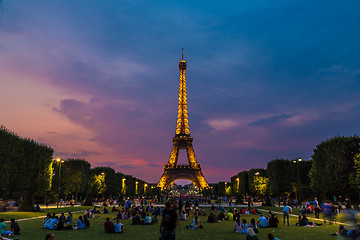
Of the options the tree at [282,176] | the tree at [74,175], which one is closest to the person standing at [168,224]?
the tree at [74,175]

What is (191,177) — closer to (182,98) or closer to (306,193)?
(182,98)

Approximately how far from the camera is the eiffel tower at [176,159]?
11394 centimetres

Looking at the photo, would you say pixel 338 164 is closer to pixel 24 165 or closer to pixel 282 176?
pixel 282 176

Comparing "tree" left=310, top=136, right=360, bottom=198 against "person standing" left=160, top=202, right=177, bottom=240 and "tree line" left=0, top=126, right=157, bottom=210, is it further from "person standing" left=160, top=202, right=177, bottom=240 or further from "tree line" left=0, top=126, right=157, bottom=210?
"tree line" left=0, top=126, right=157, bottom=210

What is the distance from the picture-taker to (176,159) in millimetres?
117188

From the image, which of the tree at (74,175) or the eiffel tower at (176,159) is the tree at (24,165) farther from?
the eiffel tower at (176,159)

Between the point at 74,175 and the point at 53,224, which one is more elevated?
the point at 74,175

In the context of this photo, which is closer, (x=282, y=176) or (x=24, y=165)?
(x=24, y=165)

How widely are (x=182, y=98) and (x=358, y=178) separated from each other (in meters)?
94.9

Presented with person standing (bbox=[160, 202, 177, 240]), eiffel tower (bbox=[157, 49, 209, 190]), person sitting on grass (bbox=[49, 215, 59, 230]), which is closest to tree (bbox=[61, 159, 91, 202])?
person sitting on grass (bbox=[49, 215, 59, 230])

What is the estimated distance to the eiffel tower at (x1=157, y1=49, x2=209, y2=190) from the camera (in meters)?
114

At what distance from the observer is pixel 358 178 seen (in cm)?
3088

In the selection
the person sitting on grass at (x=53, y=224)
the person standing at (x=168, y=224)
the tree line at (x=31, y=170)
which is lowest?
the person sitting on grass at (x=53, y=224)

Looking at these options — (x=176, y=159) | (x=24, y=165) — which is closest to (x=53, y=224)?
(x=24, y=165)
